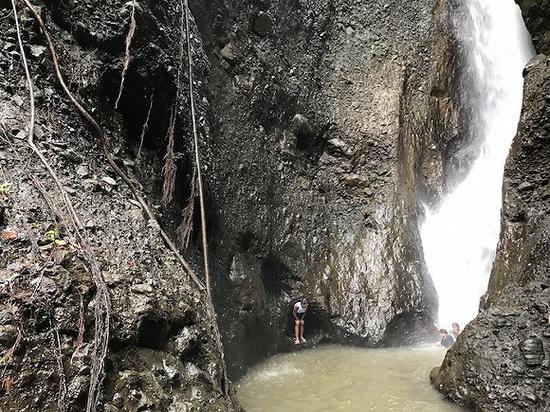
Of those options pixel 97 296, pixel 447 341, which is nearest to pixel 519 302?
pixel 447 341

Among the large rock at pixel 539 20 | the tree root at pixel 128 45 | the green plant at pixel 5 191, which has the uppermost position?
A: the large rock at pixel 539 20

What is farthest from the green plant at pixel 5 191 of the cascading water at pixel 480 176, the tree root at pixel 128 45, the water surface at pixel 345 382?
the cascading water at pixel 480 176

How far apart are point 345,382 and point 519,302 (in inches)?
105

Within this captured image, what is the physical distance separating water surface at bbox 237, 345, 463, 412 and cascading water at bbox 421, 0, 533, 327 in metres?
2.25

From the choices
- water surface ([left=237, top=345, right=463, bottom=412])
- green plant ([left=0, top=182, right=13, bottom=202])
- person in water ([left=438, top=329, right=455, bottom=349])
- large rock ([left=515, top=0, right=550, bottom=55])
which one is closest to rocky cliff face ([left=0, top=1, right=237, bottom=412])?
green plant ([left=0, top=182, right=13, bottom=202])

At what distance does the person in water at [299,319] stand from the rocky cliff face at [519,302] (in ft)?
9.47

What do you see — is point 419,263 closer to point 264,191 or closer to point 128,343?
point 264,191

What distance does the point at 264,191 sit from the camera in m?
8.97

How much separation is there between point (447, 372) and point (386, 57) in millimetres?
8060

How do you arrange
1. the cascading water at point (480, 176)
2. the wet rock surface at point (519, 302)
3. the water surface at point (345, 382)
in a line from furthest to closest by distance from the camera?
the cascading water at point (480, 176) → the water surface at point (345, 382) → the wet rock surface at point (519, 302)

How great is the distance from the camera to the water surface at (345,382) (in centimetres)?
598

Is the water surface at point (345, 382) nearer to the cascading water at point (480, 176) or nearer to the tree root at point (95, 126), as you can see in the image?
the cascading water at point (480, 176)

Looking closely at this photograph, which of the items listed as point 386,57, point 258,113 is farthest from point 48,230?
point 386,57

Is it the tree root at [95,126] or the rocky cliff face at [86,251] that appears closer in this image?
the rocky cliff face at [86,251]
